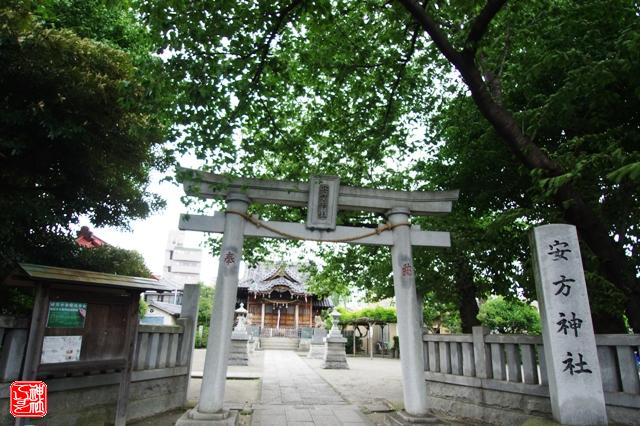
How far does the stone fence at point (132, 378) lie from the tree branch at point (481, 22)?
7.15 meters

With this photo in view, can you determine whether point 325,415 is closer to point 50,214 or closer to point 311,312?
point 50,214

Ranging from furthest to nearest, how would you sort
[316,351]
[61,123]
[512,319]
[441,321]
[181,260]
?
[181,260], [441,321], [512,319], [316,351], [61,123]

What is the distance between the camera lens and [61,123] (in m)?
6.56

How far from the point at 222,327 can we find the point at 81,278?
2.12 m

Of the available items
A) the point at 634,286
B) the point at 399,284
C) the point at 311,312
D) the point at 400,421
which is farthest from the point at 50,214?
the point at 311,312

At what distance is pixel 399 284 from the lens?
21.9 ft

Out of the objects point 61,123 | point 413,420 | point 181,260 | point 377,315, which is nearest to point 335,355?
point 377,315

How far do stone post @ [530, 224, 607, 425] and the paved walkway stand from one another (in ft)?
12.4

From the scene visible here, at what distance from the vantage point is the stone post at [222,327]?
5.66 metres

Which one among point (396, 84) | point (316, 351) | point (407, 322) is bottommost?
point (316, 351)

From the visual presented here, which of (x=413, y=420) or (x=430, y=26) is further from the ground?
(x=430, y=26)

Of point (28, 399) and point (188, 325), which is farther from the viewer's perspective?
point (188, 325)

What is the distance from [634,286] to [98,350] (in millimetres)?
8032

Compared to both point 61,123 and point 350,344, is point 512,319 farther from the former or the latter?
point 61,123
